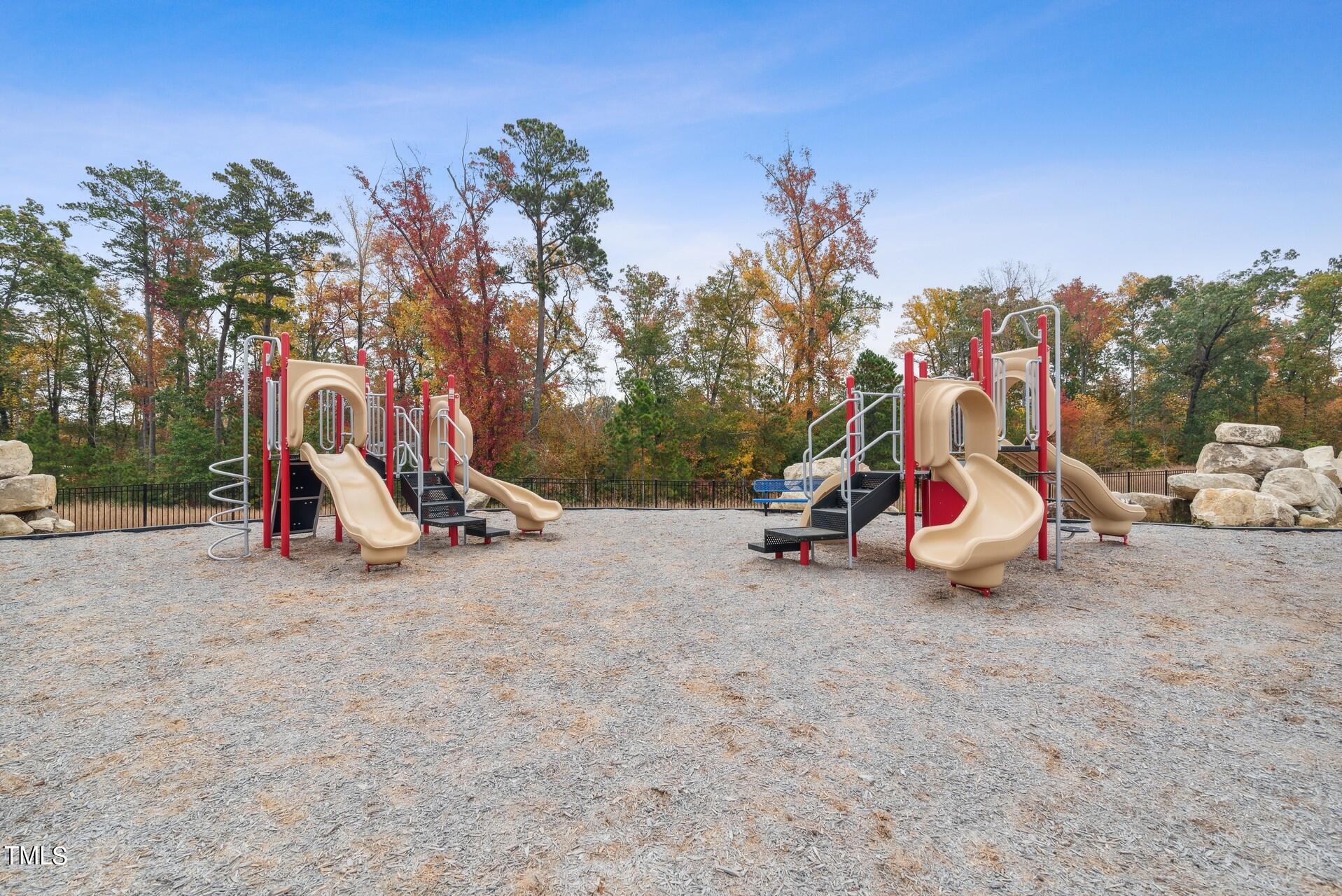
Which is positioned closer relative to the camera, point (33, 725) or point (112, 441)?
point (33, 725)

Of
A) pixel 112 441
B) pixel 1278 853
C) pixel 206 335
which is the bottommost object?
pixel 1278 853

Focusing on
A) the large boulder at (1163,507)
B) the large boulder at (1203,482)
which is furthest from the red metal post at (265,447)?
the large boulder at (1203,482)

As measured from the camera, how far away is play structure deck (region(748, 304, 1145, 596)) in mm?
5781

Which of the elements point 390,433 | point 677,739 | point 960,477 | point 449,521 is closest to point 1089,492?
point 960,477

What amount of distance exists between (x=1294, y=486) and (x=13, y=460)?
1039 inches

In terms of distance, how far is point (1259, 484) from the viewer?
14.9m

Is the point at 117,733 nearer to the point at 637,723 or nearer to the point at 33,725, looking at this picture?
the point at 33,725

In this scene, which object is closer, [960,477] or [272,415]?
[960,477]

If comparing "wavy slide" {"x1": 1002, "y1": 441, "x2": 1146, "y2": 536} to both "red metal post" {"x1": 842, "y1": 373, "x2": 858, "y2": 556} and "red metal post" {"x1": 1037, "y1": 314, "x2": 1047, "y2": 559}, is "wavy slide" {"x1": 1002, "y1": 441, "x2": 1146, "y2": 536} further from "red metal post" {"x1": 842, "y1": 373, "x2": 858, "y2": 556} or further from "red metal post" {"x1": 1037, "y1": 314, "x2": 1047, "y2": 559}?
"red metal post" {"x1": 842, "y1": 373, "x2": 858, "y2": 556}

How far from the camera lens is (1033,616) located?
5121 mm

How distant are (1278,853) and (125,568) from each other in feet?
32.3

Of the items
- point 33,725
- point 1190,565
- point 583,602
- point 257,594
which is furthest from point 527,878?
point 1190,565

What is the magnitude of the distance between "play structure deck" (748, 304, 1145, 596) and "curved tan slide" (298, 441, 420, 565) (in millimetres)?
4315

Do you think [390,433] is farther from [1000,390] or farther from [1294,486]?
[1294,486]
